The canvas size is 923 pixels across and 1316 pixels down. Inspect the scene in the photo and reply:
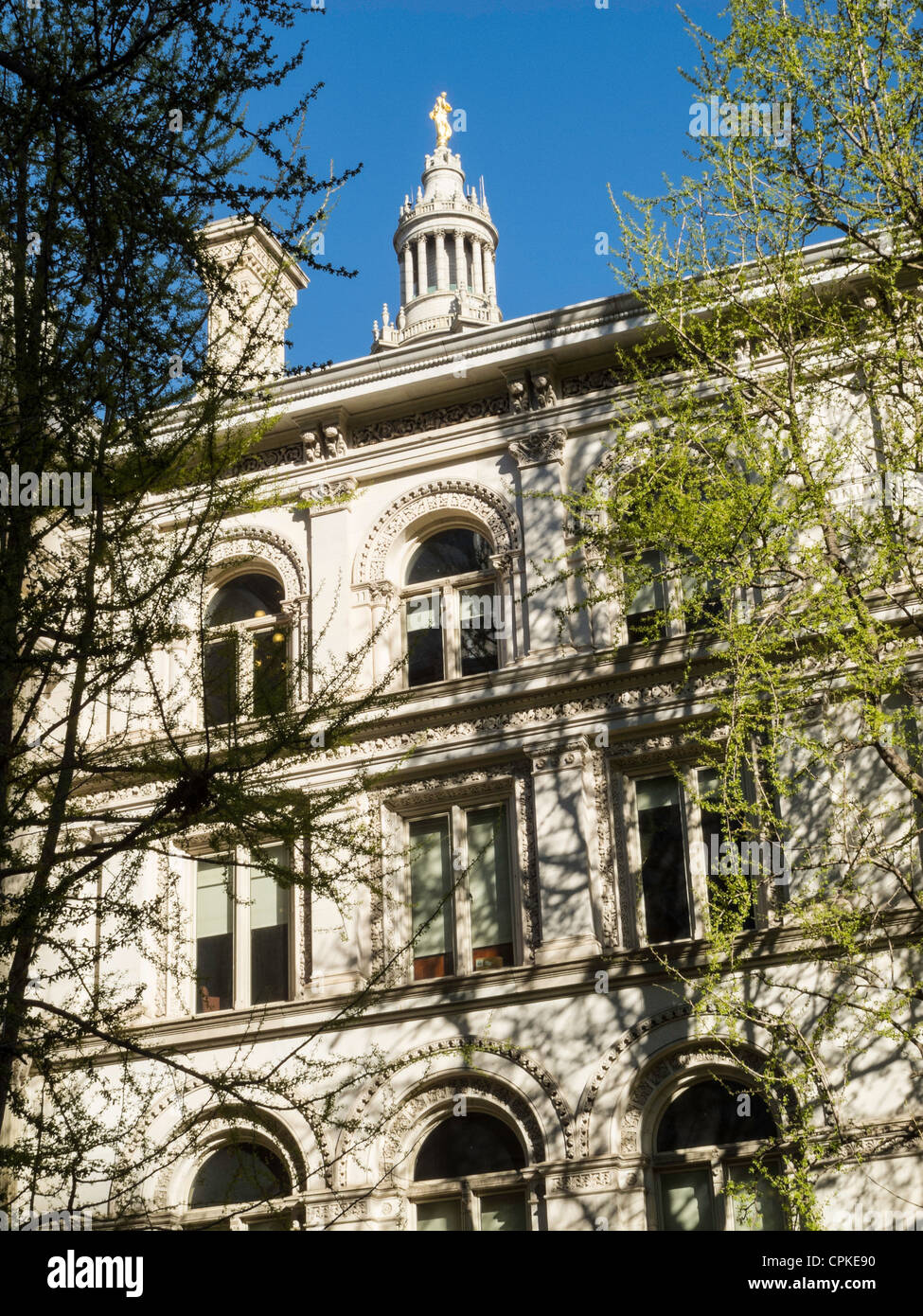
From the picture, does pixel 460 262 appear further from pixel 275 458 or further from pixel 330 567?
pixel 330 567

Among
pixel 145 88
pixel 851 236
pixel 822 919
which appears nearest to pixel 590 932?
pixel 822 919

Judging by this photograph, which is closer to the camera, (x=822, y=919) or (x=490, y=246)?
(x=822, y=919)

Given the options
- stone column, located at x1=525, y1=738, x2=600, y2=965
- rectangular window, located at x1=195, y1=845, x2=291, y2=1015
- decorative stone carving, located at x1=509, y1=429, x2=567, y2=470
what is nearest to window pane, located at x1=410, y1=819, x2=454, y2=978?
stone column, located at x1=525, y1=738, x2=600, y2=965

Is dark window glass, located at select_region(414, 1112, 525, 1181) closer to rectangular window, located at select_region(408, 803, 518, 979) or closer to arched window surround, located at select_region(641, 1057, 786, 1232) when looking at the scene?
arched window surround, located at select_region(641, 1057, 786, 1232)

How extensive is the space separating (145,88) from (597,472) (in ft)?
34.1

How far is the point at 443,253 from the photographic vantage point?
89688mm

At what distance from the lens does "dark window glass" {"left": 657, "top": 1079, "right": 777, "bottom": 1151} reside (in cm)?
1714

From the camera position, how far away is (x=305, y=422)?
22062 millimetres

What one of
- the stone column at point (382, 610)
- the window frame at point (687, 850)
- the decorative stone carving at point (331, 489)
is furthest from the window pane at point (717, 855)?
the decorative stone carving at point (331, 489)

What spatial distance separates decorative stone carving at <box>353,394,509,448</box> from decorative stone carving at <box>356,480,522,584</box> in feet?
2.85
